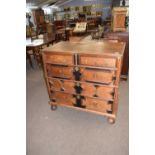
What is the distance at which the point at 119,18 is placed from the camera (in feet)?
8.76

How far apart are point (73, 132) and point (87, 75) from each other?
0.71 m

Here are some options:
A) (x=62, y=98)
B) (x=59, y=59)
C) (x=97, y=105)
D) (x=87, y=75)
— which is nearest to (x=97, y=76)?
(x=87, y=75)

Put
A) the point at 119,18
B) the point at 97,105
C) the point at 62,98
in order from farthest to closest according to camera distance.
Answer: the point at 119,18, the point at 62,98, the point at 97,105

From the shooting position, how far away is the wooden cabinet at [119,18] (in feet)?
8.50

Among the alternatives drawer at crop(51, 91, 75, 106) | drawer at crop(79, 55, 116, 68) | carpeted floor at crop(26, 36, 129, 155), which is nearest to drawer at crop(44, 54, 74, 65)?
drawer at crop(79, 55, 116, 68)

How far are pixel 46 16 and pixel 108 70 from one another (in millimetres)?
10303

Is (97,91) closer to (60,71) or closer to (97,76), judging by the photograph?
(97,76)

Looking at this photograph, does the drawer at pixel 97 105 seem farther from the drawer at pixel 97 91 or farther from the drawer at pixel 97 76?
the drawer at pixel 97 76

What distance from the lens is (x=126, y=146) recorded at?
161cm

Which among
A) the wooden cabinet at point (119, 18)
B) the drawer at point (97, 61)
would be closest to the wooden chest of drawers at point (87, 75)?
the drawer at point (97, 61)

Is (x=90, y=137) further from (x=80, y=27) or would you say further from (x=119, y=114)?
(x=80, y=27)

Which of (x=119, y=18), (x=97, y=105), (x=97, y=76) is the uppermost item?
(x=119, y=18)
